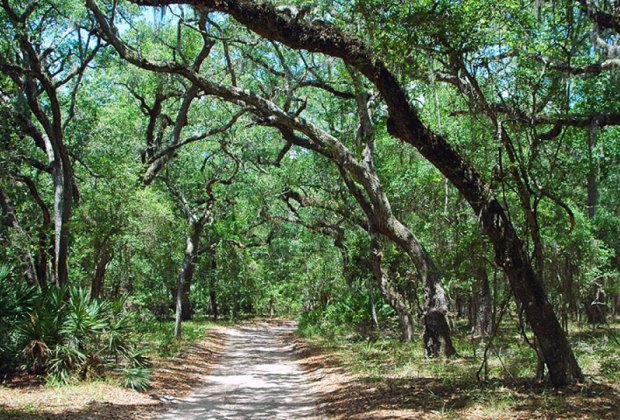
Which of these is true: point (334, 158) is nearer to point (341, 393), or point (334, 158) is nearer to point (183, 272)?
point (341, 393)

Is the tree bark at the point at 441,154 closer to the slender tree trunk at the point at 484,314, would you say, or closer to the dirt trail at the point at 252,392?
the dirt trail at the point at 252,392

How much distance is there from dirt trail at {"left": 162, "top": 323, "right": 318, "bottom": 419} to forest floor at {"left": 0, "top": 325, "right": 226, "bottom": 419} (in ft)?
1.23

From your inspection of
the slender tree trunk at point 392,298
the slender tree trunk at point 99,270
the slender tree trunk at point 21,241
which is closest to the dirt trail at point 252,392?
the slender tree trunk at point 392,298

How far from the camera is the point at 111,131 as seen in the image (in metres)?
18.0

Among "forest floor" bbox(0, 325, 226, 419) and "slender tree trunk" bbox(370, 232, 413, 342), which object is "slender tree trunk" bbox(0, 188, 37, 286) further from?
"slender tree trunk" bbox(370, 232, 413, 342)

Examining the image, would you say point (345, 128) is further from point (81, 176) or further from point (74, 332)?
point (74, 332)

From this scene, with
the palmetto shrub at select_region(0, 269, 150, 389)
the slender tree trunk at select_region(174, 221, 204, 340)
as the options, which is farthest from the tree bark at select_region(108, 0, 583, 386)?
the slender tree trunk at select_region(174, 221, 204, 340)

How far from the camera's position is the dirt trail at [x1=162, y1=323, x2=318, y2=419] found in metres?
8.37

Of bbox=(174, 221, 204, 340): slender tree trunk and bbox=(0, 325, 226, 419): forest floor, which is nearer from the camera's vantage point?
bbox=(0, 325, 226, 419): forest floor

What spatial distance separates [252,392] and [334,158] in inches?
199

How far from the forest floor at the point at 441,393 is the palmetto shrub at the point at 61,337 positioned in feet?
12.1

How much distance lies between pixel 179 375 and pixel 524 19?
371 inches

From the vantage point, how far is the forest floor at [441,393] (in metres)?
6.73

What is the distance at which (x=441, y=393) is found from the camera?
8.30 meters
